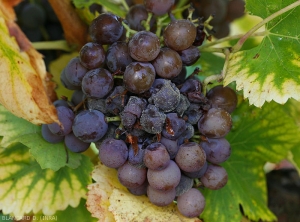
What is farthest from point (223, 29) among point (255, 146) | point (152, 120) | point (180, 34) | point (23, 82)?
point (23, 82)

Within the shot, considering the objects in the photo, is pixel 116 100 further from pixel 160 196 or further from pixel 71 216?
pixel 71 216

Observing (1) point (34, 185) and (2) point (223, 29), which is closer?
(1) point (34, 185)

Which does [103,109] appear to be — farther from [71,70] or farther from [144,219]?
[144,219]

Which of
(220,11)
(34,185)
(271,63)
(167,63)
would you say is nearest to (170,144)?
(167,63)

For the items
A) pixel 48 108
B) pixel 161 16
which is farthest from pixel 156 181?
pixel 161 16

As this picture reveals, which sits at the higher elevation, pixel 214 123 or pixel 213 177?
pixel 214 123

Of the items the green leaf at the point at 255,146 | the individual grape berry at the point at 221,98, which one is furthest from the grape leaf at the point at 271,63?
the green leaf at the point at 255,146

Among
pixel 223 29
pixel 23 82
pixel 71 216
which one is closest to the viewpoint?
pixel 23 82

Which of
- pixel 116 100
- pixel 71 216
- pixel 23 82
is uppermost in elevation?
pixel 23 82

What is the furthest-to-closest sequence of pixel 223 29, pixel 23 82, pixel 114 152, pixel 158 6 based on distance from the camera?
pixel 223 29, pixel 158 6, pixel 114 152, pixel 23 82
